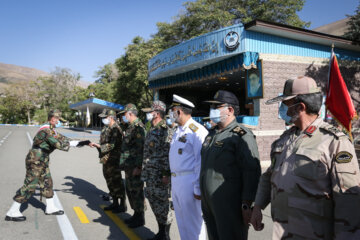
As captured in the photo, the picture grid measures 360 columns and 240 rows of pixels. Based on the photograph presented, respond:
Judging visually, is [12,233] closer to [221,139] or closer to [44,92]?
[221,139]

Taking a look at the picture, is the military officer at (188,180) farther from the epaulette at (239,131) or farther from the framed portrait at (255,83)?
the framed portrait at (255,83)

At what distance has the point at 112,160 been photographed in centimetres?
526

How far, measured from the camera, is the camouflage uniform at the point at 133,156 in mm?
4406

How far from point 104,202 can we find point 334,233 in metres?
5.01

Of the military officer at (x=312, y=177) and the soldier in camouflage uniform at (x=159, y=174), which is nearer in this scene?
the military officer at (x=312, y=177)

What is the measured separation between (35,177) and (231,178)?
3732 mm

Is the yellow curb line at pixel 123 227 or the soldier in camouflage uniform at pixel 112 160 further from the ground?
the soldier in camouflage uniform at pixel 112 160

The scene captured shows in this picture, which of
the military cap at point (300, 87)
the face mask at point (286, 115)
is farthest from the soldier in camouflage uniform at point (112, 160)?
the military cap at point (300, 87)

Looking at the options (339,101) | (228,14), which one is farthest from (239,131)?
(228,14)

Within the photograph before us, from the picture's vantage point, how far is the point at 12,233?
13.4 feet

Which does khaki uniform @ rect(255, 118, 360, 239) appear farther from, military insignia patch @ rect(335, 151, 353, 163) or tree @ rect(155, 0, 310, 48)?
tree @ rect(155, 0, 310, 48)

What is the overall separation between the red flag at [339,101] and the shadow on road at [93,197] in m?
3.65

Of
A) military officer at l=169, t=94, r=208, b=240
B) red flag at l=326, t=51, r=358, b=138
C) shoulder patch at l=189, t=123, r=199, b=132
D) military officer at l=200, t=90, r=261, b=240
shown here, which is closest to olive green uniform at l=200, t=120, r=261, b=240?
military officer at l=200, t=90, r=261, b=240

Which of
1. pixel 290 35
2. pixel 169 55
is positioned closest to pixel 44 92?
pixel 169 55
